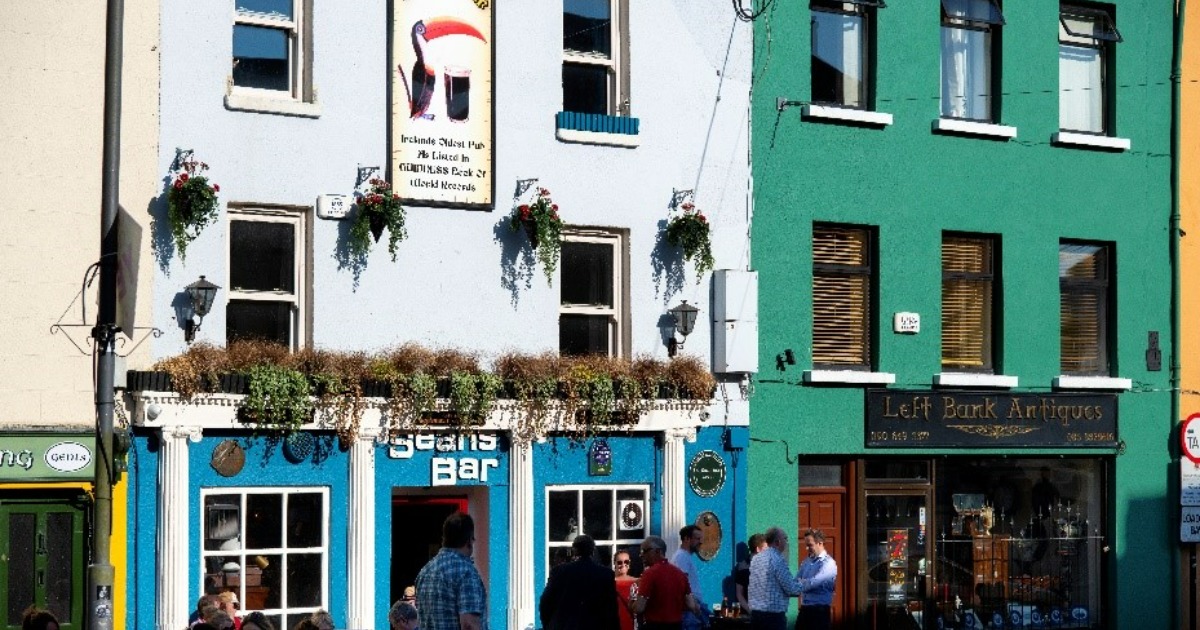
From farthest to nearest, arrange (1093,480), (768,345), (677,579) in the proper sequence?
(1093,480), (768,345), (677,579)

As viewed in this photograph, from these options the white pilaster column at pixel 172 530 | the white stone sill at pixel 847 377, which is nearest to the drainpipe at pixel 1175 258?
the white stone sill at pixel 847 377

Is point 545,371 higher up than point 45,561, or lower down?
higher up

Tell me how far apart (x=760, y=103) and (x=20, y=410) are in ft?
30.3

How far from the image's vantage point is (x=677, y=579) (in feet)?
62.6

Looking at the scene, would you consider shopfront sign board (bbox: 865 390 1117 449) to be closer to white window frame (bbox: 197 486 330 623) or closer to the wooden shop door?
the wooden shop door

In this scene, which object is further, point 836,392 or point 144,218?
point 836,392

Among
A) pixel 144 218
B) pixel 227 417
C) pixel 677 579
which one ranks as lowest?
pixel 677 579

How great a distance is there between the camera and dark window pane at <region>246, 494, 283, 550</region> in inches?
824

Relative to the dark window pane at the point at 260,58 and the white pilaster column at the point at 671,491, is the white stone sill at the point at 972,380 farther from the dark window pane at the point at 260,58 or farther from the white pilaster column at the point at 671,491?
the dark window pane at the point at 260,58

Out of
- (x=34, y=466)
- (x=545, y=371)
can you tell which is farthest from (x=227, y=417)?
(x=545, y=371)

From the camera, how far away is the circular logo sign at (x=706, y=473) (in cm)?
2369

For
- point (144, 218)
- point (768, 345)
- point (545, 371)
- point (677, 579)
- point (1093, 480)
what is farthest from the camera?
point (1093, 480)

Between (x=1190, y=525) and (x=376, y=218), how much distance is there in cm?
1205

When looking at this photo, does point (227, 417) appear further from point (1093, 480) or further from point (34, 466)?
point (1093, 480)
